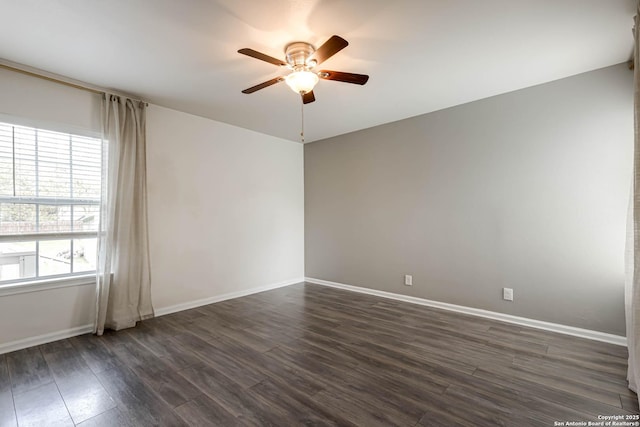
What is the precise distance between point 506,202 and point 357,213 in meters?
2.09

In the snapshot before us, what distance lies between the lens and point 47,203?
2.90 m

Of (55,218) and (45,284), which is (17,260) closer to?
(45,284)

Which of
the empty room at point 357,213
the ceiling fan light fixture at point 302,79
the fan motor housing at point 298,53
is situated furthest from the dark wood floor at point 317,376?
the fan motor housing at point 298,53

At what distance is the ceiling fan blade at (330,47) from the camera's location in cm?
186

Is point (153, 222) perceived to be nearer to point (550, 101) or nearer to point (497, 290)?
point (497, 290)

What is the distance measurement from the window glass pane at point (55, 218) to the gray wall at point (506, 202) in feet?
11.9

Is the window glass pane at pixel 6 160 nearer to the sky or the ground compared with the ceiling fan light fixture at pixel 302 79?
nearer to the ground

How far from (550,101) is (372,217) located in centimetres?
253

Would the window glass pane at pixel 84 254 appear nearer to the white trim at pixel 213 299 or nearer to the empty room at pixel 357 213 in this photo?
the empty room at pixel 357 213

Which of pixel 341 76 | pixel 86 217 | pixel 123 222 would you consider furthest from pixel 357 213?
pixel 86 217

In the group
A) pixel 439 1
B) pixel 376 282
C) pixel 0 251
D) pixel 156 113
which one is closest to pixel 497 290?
pixel 376 282

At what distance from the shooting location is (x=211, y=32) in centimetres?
220

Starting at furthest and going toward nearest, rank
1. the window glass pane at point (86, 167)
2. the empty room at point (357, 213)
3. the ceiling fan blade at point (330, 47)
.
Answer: the window glass pane at point (86, 167) → the empty room at point (357, 213) → the ceiling fan blade at point (330, 47)

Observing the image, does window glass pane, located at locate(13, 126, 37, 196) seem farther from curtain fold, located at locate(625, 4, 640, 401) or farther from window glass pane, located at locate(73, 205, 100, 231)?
curtain fold, located at locate(625, 4, 640, 401)
